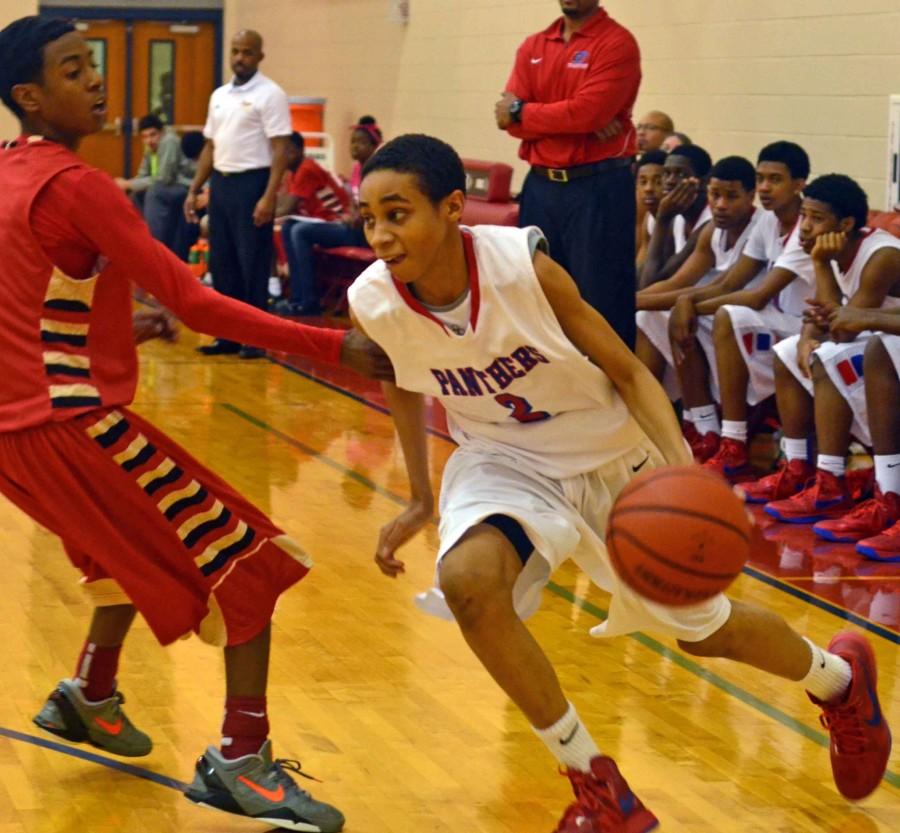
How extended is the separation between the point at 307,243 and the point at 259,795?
28.3 feet

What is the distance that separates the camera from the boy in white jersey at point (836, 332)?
5.81 metres

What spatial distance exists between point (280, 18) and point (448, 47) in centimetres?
455

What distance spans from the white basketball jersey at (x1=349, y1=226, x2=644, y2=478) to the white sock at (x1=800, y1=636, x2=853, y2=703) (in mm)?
578

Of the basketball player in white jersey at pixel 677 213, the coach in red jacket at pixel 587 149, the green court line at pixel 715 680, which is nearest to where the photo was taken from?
the green court line at pixel 715 680

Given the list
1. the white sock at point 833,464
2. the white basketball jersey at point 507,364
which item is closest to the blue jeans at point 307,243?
the white sock at point 833,464

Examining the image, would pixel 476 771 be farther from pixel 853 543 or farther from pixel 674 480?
pixel 853 543

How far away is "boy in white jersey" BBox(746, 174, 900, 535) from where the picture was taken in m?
5.81

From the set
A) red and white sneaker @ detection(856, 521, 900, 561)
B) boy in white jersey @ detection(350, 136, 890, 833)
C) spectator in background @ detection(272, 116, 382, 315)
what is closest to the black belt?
red and white sneaker @ detection(856, 521, 900, 561)

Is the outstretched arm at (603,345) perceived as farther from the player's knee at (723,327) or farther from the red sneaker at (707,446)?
the red sneaker at (707,446)

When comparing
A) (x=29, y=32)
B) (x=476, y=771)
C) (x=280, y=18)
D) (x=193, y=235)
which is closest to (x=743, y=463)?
(x=476, y=771)

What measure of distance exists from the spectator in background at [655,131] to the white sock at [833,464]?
9.61 feet

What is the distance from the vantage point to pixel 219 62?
59.2 feet

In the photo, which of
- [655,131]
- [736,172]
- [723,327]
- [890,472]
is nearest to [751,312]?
[723,327]

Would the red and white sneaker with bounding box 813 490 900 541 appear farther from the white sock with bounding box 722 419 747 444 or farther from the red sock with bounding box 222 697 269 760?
the red sock with bounding box 222 697 269 760
